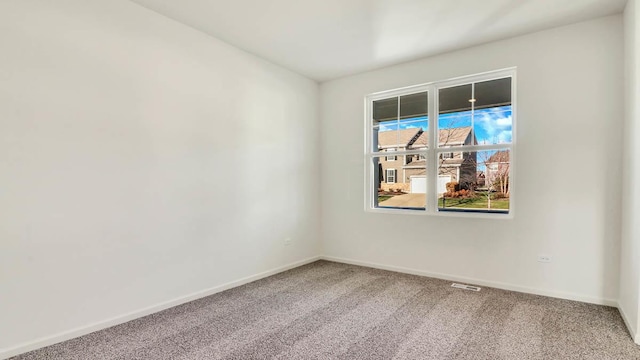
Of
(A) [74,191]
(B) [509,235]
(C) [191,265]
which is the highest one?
(A) [74,191]

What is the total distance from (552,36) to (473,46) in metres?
0.75

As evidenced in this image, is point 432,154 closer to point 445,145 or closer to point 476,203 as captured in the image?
point 445,145

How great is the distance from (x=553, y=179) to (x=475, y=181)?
0.77 metres

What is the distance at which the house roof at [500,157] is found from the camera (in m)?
3.62

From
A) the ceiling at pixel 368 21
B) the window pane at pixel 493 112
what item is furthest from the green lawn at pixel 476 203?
the ceiling at pixel 368 21

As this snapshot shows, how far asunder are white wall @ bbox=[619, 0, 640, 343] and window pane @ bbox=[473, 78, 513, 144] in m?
0.98

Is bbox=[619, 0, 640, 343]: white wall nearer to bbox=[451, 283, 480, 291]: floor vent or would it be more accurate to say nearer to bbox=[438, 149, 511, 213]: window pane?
bbox=[438, 149, 511, 213]: window pane

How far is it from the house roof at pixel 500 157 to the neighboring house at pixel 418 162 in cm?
19

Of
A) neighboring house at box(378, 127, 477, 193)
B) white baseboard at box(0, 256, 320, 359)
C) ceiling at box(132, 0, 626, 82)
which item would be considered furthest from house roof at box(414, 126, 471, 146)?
white baseboard at box(0, 256, 320, 359)

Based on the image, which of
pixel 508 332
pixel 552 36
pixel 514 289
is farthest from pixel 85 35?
pixel 514 289

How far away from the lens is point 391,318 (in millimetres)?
2777

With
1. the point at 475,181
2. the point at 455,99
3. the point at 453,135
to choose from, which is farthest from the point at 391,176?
the point at 455,99

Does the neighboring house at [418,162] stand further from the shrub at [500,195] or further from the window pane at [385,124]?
the shrub at [500,195]

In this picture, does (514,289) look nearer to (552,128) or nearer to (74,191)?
(552,128)
